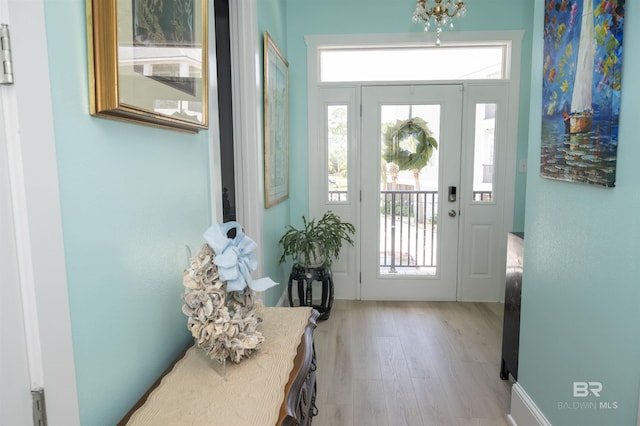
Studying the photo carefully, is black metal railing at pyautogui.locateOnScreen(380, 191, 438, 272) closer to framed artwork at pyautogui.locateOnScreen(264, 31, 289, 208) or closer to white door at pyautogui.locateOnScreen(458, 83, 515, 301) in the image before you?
white door at pyautogui.locateOnScreen(458, 83, 515, 301)

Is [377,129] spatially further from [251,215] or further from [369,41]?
[251,215]

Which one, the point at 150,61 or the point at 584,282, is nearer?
the point at 150,61

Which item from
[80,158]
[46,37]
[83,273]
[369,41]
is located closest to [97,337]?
[83,273]

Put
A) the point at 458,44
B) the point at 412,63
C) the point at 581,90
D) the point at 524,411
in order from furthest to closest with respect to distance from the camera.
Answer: the point at 412,63
the point at 458,44
the point at 524,411
the point at 581,90

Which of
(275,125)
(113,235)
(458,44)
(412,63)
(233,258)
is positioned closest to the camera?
(113,235)

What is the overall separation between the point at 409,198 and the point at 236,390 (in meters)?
3.17

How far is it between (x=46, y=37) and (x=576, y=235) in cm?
171

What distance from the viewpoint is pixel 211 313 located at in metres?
1.03

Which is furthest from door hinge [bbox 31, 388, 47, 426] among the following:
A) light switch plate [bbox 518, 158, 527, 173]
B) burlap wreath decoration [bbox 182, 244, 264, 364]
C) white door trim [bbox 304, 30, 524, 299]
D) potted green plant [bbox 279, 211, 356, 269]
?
light switch plate [bbox 518, 158, 527, 173]

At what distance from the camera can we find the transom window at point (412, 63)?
379cm

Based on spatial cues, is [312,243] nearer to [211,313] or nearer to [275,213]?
[275,213]

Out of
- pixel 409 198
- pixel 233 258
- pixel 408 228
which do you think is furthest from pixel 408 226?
pixel 233 258

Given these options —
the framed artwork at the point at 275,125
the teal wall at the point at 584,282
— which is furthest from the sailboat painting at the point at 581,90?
the framed artwork at the point at 275,125

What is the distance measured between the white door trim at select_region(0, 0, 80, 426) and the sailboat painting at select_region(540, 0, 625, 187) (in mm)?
1522
